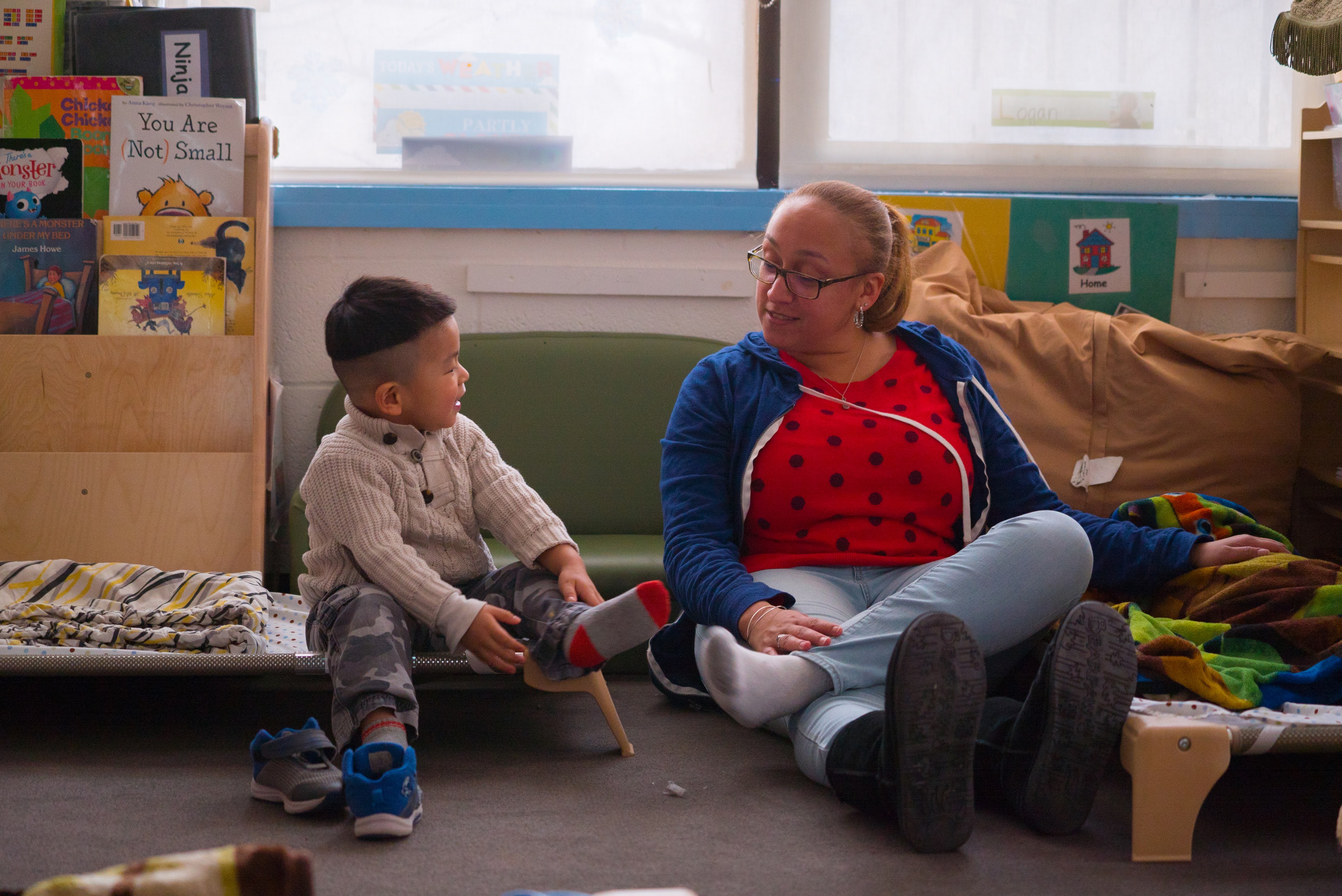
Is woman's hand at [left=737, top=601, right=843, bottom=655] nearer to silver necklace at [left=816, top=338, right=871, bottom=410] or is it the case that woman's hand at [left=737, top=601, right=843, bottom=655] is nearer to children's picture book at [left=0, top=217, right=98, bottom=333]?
silver necklace at [left=816, top=338, right=871, bottom=410]

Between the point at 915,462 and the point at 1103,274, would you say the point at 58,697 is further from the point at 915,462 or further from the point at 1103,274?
the point at 1103,274

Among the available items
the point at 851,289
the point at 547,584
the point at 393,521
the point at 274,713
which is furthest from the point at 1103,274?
the point at 274,713

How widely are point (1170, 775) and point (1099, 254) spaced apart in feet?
5.27

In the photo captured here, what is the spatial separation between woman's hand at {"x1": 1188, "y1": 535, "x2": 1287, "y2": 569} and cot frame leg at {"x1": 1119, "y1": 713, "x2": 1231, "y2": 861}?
456 millimetres

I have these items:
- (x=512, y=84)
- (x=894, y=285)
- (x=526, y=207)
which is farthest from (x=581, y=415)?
(x=894, y=285)

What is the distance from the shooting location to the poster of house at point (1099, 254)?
266cm

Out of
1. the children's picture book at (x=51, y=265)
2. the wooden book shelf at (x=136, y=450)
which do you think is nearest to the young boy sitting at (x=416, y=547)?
the wooden book shelf at (x=136, y=450)

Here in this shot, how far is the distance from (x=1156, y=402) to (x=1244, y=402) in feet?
0.63

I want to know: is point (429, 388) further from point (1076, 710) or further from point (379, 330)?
point (1076, 710)

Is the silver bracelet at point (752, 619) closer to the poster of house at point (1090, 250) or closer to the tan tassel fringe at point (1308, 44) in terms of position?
the poster of house at point (1090, 250)

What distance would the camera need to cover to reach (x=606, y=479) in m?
2.50

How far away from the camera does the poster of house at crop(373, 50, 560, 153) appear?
2650 millimetres

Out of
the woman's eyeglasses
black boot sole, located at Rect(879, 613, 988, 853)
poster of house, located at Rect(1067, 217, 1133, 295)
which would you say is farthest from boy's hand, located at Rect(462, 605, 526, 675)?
poster of house, located at Rect(1067, 217, 1133, 295)

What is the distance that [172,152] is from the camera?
2387 millimetres
